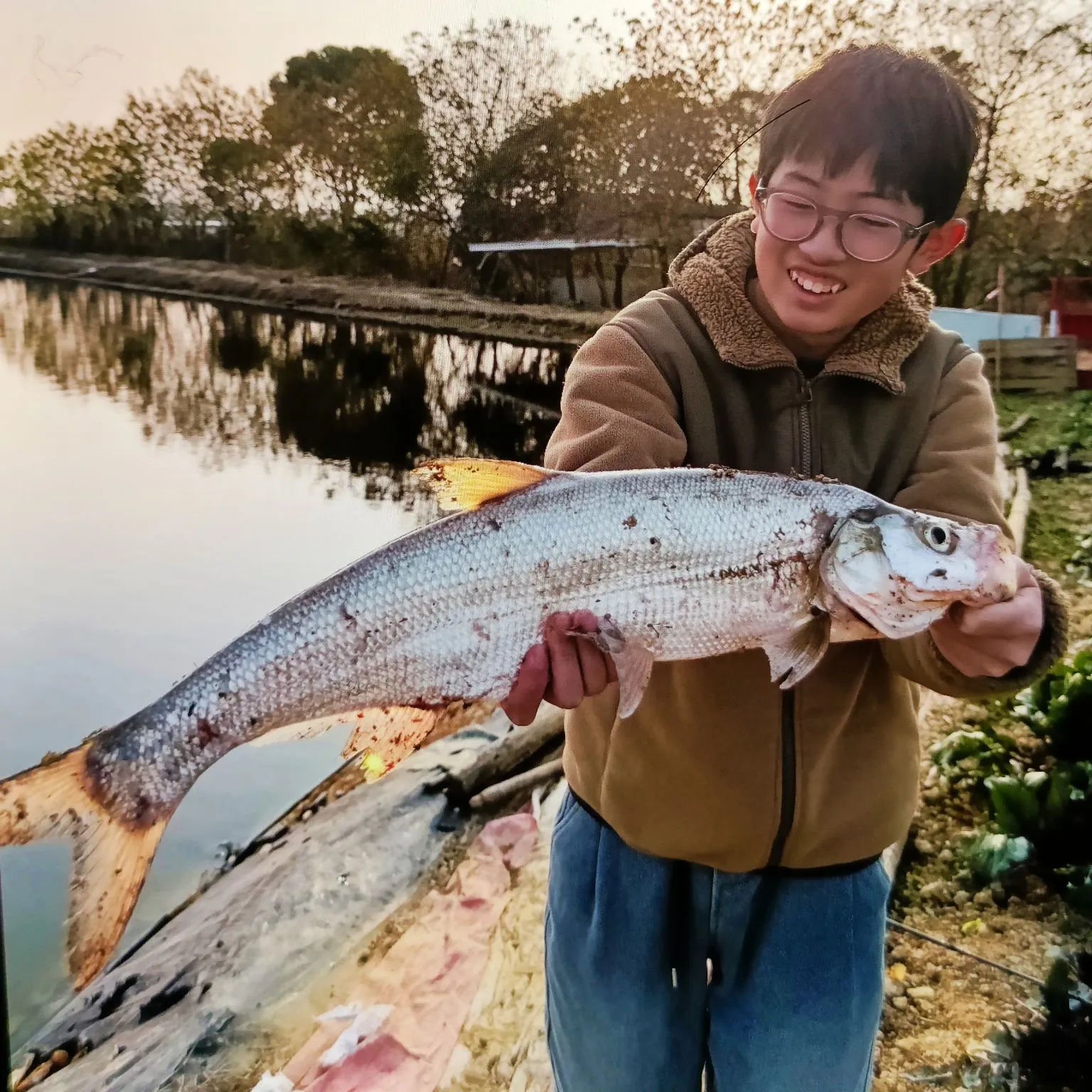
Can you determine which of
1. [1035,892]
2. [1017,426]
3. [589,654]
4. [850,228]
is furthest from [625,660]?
[1017,426]

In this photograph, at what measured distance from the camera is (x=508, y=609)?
3.34 feet

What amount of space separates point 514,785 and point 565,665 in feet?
6.21

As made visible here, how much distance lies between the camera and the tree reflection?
6.82 ft

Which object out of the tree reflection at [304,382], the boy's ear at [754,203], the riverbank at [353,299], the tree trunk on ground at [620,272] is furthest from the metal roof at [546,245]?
the boy's ear at [754,203]

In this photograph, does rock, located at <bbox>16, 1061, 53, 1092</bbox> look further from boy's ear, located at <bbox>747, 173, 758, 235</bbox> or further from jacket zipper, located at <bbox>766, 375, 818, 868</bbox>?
boy's ear, located at <bbox>747, 173, 758, 235</bbox>

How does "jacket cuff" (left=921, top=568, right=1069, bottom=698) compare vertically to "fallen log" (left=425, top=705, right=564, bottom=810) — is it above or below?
above

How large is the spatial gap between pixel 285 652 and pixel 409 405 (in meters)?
1.40

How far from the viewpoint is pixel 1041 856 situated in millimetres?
2166

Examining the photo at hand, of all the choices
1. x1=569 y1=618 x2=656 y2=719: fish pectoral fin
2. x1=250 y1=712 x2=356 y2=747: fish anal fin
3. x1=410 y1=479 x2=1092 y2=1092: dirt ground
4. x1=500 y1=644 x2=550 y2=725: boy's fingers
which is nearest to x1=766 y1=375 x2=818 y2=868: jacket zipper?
x1=569 y1=618 x2=656 y2=719: fish pectoral fin

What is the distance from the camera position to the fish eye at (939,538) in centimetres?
98

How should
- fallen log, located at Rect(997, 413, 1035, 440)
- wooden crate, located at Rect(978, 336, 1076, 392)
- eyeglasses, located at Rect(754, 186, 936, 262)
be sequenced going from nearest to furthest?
1. eyeglasses, located at Rect(754, 186, 936, 262)
2. wooden crate, located at Rect(978, 336, 1076, 392)
3. fallen log, located at Rect(997, 413, 1035, 440)

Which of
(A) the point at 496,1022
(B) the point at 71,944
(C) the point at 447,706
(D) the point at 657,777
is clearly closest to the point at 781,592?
(D) the point at 657,777

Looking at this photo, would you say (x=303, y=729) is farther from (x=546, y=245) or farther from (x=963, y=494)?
(x=546, y=245)

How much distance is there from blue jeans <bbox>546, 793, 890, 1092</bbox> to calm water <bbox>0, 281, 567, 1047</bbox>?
3.76ft
